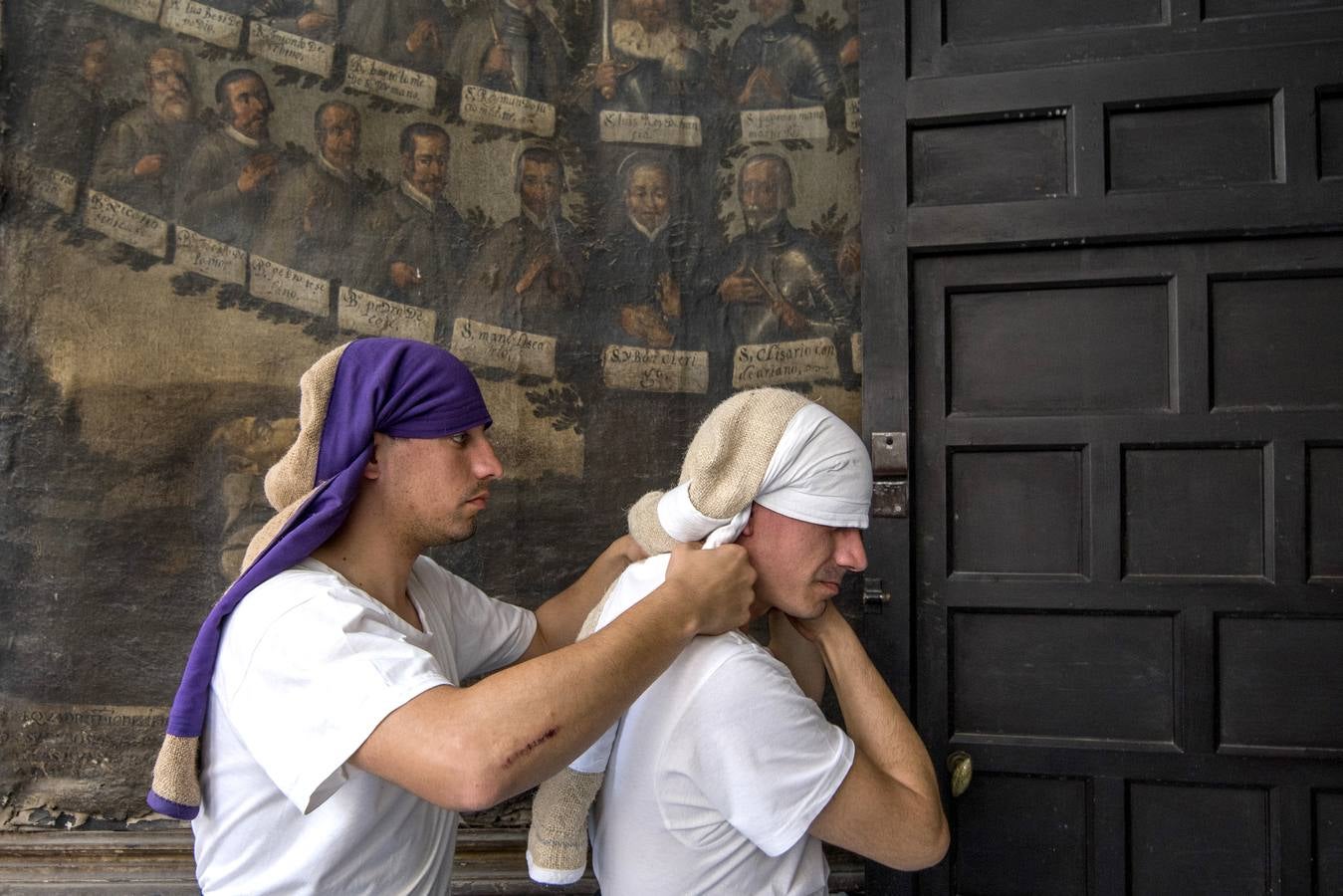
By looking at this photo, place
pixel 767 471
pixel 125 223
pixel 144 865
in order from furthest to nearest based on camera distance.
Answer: pixel 125 223 < pixel 144 865 < pixel 767 471

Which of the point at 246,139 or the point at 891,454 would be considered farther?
the point at 246,139

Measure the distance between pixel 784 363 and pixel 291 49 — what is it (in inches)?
69.9

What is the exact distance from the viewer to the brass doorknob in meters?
2.69

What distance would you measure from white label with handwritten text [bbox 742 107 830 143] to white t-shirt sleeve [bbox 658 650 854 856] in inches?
69.9

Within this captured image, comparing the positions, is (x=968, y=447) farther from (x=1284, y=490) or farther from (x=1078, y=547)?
(x=1284, y=490)

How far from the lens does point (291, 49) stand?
2900mm

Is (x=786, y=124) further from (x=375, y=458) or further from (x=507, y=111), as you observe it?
(x=375, y=458)

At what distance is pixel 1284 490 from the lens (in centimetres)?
256

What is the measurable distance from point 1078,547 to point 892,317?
83 cm

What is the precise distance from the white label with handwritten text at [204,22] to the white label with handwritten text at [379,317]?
2.76 feet

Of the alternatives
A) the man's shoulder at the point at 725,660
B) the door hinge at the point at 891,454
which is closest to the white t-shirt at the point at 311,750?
the man's shoulder at the point at 725,660

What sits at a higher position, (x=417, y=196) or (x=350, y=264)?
(x=417, y=196)

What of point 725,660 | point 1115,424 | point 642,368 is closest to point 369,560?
point 725,660

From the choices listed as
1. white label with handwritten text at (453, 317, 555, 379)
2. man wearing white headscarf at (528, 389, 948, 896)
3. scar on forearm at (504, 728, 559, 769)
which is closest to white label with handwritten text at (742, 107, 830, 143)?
white label with handwritten text at (453, 317, 555, 379)
